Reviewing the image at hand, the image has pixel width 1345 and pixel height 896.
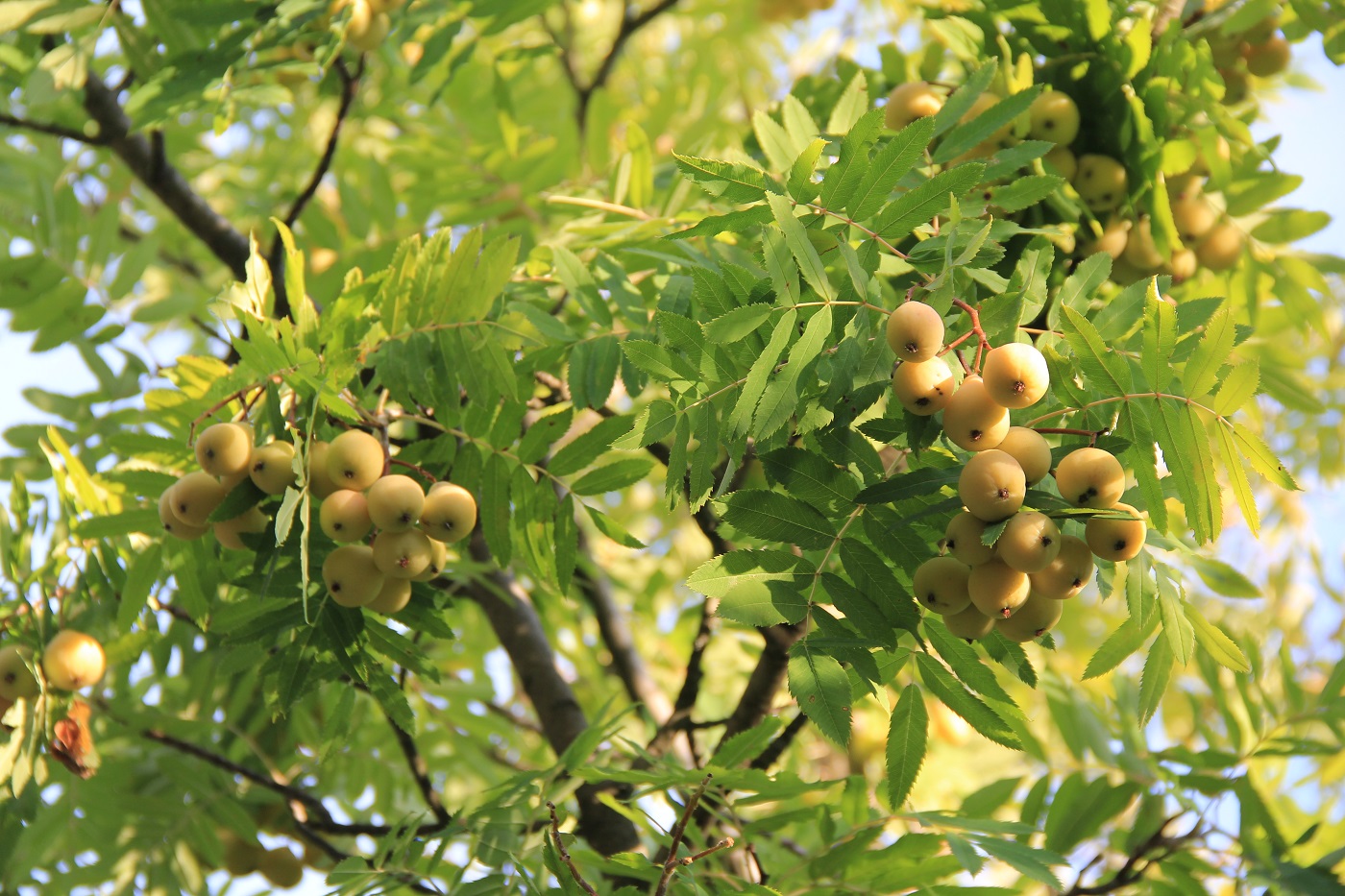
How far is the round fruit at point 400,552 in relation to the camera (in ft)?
6.86

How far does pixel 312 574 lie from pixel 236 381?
40cm

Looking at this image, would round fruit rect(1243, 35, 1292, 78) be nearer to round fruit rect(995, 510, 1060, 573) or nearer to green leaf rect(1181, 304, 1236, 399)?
green leaf rect(1181, 304, 1236, 399)

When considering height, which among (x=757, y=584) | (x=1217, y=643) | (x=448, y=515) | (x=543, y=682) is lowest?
(x=543, y=682)

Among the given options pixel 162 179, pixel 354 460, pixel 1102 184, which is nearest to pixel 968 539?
pixel 354 460

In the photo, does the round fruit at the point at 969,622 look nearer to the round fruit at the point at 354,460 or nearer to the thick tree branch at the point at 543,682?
the round fruit at the point at 354,460

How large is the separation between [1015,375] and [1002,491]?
16 centimetres

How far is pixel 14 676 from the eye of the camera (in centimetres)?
253

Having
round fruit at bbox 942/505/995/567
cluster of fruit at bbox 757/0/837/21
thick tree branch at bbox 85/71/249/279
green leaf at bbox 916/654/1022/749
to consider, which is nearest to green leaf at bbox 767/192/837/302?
round fruit at bbox 942/505/995/567

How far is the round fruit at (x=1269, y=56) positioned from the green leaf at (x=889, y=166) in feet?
5.61

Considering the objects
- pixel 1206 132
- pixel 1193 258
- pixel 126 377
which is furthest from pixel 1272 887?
pixel 126 377

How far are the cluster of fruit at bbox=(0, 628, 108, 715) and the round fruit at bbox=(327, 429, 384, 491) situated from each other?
3.23 ft

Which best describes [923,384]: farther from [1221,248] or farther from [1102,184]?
[1221,248]

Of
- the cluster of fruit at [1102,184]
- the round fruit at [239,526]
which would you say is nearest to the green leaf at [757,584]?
the round fruit at [239,526]

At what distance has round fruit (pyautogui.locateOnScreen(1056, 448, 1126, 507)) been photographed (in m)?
1.61
